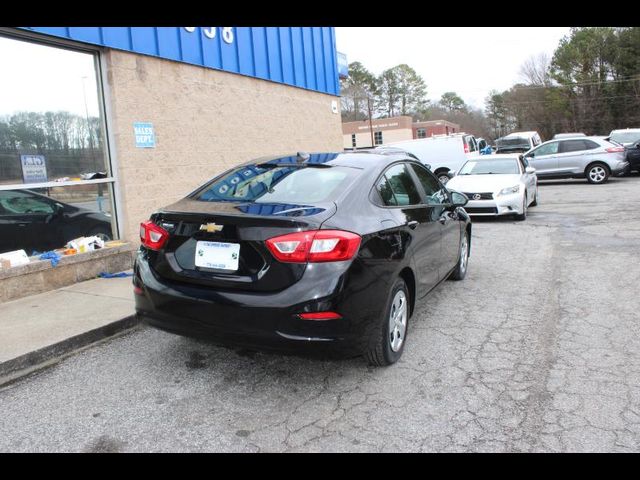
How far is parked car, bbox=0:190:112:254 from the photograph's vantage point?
583 cm

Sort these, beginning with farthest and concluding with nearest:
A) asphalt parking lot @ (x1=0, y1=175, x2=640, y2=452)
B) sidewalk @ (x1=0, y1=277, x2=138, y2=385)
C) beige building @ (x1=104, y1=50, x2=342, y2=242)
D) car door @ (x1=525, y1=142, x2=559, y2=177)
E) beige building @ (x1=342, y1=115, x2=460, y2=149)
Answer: beige building @ (x1=342, y1=115, x2=460, y2=149)
car door @ (x1=525, y1=142, x2=559, y2=177)
beige building @ (x1=104, y1=50, x2=342, y2=242)
sidewalk @ (x1=0, y1=277, x2=138, y2=385)
asphalt parking lot @ (x1=0, y1=175, x2=640, y2=452)

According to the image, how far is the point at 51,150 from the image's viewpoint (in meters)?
6.27

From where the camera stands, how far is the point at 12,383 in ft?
12.1

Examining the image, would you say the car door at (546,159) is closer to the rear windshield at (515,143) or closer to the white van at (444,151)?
the white van at (444,151)

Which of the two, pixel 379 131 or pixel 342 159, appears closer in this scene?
pixel 342 159

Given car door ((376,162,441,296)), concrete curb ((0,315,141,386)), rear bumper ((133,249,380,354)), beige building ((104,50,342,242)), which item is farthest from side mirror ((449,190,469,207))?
beige building ((104,50,342,242))

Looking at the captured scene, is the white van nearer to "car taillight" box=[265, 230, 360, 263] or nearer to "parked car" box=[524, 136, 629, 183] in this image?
"parked car" box=[524, 136, 629, 183]

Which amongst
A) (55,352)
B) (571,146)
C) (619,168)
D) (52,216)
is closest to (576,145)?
(571,146)

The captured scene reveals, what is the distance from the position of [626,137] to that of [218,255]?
22728 millimetres

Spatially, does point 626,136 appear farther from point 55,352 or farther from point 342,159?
point 55,352

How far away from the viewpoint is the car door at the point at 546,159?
1867cm

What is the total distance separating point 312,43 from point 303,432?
33.0 feet

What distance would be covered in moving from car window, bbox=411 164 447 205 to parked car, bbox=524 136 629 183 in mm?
13932

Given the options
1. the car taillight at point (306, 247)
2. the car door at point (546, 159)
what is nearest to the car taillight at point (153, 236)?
the car taillight at point (306, 247)
